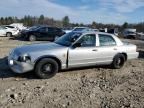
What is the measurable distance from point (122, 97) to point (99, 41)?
336cm

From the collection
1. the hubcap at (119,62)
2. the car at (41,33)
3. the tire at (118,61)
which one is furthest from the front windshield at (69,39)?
the car at (41,33)

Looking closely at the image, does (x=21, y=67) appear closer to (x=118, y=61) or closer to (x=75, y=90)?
(x=75, y=90)

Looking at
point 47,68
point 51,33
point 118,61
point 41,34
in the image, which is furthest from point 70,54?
point 51,33

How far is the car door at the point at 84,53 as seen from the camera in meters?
9.40

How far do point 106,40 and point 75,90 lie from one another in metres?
3.43

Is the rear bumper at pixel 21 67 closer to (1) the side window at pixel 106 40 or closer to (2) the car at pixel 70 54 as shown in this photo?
(2) the car at pixel 70 54

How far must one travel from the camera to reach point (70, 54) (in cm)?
930

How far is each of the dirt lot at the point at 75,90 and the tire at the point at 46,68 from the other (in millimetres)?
199

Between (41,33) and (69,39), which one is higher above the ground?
(41,33)

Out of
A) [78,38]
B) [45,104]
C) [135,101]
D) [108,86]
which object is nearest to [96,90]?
[108,86]

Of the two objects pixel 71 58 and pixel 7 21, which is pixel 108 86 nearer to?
pixel 71 58

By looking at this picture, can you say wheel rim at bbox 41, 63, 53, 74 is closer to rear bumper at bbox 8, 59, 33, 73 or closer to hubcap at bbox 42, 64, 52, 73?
hubcap at bbox 42, 64, 52, 73

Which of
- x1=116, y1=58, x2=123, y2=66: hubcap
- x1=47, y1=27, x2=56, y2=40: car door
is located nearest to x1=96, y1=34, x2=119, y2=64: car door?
x1=116, y1=58, x2=123, y2=66: hubcap

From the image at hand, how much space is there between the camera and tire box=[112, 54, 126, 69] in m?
10.8
